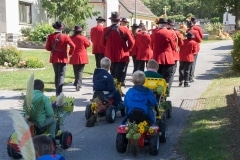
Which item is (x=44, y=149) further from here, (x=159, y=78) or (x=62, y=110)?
(x=159, y=78)

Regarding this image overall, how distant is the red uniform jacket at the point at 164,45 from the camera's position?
9.34 meters

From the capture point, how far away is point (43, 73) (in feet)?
51.7

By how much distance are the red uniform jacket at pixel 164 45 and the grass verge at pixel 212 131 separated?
1.31 metres

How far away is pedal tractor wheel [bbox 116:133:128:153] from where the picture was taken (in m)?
6.13

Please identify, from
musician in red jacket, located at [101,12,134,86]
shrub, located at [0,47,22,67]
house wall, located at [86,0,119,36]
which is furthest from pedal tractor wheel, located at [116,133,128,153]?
house wall, located at [86,0,119,36]

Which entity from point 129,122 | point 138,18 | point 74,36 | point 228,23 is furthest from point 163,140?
point 228,23

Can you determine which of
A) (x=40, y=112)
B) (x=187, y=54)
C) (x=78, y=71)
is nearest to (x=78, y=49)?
(x=78, y=71)

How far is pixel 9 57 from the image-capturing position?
57.8ft

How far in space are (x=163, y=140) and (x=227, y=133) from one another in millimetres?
1208

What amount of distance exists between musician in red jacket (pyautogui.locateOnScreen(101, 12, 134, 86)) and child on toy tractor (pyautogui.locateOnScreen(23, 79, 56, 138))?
4298 millimetres

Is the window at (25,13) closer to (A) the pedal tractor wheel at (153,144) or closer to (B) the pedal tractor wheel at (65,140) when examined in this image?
(B) the pedal tractor wheel at (65,140)

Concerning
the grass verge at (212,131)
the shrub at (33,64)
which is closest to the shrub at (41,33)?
the shrub at (33,64)

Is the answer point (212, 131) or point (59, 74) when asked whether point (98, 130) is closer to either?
point (212, 131)

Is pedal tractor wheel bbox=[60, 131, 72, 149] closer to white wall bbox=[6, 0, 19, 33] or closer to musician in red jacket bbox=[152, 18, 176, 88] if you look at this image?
musician in red jacket bbox=[152, 18, 176, 88]
